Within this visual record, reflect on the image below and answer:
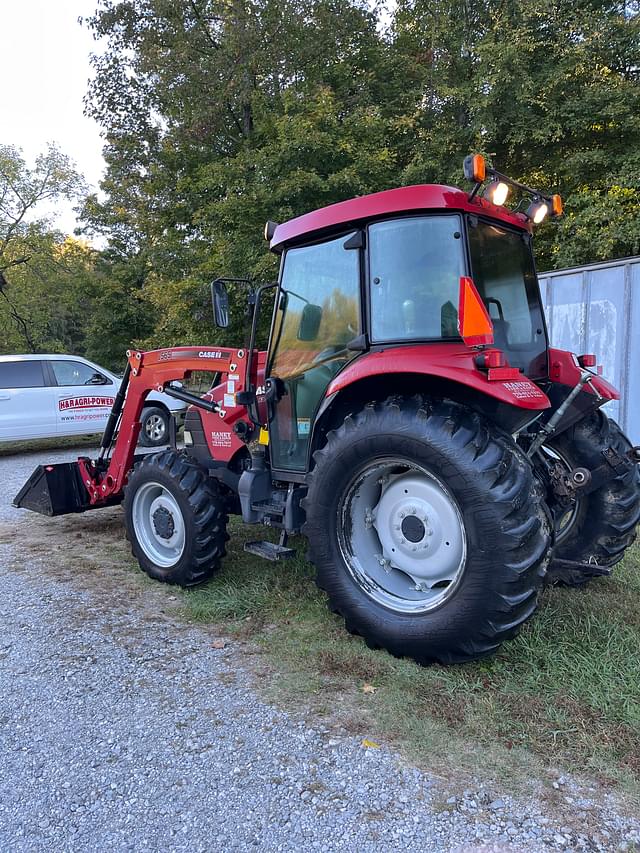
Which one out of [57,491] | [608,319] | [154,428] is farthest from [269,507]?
[154,428]

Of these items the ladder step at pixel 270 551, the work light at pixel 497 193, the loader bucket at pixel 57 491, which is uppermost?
the work light at pixel 497 193

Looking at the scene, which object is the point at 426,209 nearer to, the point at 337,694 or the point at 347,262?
the point at 347,262

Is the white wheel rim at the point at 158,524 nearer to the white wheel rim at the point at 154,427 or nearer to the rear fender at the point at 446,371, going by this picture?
the rear fender at the point at 446,371

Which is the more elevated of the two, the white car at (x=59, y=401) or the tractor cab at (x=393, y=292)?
the tractor cab at (x=393, y=292)

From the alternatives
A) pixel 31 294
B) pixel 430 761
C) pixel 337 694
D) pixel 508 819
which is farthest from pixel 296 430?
pixel 31 294

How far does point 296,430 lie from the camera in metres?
3.90

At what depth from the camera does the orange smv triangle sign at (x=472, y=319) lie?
279 cm

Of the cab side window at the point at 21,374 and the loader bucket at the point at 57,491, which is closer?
the loader bucket at the point at 57,491

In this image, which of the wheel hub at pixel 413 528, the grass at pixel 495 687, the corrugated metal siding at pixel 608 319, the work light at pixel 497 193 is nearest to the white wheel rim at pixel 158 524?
the grass at pixel 495 687

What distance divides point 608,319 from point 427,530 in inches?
223

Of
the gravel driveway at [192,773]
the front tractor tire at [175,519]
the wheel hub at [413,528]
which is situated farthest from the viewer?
the front tractor tire at [175,519]

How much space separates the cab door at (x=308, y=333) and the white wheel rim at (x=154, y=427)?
8.24 m

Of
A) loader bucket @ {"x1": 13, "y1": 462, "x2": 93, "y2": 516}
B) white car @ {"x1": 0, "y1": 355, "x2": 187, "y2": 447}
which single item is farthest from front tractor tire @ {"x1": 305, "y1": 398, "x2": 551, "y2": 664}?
white car @ {"x1": 0, "y1": 355, "x2": 187, "y2": 447}

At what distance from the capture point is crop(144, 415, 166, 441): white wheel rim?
1173cm
